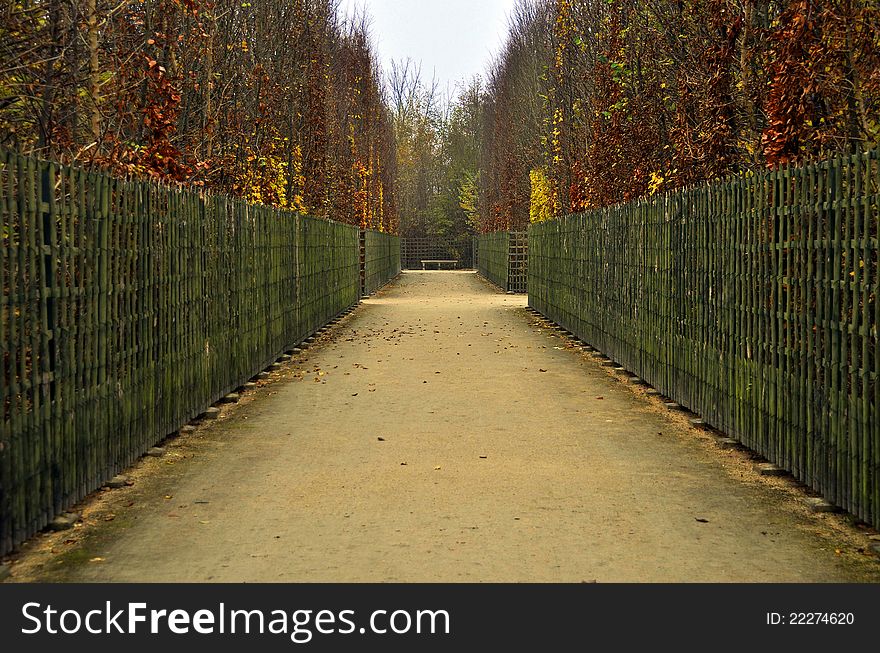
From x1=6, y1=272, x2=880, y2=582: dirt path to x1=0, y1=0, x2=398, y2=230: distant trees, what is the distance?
251 centimetres

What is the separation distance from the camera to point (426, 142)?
338ft

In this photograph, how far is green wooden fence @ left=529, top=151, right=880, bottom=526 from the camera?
261 inches

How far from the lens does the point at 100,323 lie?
7.69 metres

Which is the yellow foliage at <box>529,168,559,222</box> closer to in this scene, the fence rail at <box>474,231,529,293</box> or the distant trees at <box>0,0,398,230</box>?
the fence rail at <box>474,231,529,293</box>

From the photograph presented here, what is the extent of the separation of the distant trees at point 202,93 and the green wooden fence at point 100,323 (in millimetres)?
572

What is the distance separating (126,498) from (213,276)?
4.73 meters

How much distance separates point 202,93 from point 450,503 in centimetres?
1554

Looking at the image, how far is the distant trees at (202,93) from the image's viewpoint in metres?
11.5

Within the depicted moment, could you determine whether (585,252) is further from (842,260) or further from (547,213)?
(547,213)

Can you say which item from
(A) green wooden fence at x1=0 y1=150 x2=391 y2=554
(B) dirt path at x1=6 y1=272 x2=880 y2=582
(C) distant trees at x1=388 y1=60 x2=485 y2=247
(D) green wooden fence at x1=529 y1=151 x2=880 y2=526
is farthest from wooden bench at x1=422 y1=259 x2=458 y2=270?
(B) dirt path at x1=6 y1=272 x2=880 y2=582

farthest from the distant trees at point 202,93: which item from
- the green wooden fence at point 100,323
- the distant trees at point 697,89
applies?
the distant trees at point 697,89

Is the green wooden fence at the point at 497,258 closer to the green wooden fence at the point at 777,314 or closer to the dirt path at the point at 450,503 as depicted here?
the green wooden fence at the point at 777,314

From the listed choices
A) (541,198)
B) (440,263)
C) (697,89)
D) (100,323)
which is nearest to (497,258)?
(541,198)

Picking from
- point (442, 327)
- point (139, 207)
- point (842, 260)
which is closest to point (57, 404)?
point (139, 207)
